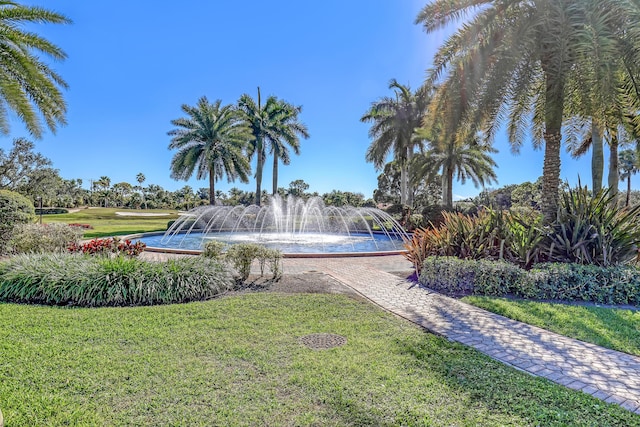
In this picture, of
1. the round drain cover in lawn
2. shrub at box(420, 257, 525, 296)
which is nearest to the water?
shrub at box(420, 257, 525, 296)

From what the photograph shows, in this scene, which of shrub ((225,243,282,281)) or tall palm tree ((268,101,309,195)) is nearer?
shrub ((225,243,282,281))

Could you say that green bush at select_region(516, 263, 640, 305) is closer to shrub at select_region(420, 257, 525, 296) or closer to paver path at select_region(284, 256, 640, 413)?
shrub at select_region(420, 257, 525, 296)

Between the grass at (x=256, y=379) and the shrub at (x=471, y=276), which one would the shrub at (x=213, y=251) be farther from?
the shrub at (x=471, y=276)

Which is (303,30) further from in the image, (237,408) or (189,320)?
(237,408)

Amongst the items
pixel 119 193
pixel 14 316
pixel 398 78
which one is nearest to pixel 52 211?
pixel 119 193

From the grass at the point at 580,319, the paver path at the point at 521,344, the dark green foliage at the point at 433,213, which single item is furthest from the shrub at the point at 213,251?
the dark green foliage at the point at 433,213

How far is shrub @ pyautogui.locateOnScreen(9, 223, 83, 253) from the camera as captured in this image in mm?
9883

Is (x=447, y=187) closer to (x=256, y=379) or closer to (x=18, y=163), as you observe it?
(x=256, y=379)

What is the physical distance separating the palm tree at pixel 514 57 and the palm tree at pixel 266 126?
818 inches

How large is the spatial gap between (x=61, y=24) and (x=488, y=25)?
12163 mm

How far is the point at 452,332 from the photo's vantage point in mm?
4996

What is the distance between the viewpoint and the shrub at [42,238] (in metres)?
9.88

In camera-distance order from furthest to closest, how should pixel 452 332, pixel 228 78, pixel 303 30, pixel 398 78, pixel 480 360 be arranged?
pixel 398 78 < pixel 228 78 < pixel 303 30 < pixel 452 332 < pixel 480 360

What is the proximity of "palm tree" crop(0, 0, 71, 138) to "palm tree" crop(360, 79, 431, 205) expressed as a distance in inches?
897
